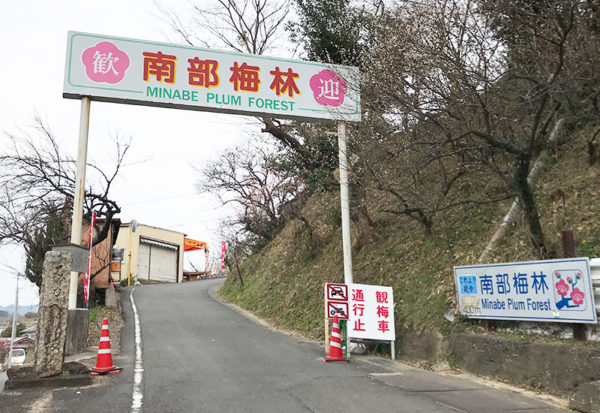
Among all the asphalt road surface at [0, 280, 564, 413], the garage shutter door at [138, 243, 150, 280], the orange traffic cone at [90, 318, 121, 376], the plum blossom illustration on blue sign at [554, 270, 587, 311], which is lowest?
the asphalt road surface at [0, 280, 564, 413]

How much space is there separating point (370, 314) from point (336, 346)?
3.33 ft

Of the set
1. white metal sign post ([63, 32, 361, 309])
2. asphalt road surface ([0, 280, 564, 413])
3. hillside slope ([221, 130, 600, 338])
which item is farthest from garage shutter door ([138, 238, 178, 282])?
white metal sign post ([63, 32, 361, 309])

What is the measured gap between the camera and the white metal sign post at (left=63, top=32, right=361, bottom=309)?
10.6 meters

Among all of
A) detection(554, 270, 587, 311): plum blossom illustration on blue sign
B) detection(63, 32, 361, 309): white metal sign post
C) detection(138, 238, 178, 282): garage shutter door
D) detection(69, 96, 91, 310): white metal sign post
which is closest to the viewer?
detection(554, 270, 587, 311): plum blossom illustration on blue sign

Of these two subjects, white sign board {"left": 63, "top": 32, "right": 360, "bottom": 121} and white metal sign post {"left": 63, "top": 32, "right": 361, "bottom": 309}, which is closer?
white metal sign post {"left": 63, "top": 32, "right": 361, "bottom": 309}

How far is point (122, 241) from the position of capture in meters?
33.4

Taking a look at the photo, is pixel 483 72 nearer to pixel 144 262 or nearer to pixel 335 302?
pixel 335 302

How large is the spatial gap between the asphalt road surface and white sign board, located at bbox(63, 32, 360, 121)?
5.84m

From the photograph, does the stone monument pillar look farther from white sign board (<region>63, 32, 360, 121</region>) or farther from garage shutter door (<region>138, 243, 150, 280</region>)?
garage shutter door (<region>138, 243, 150, 280</region>)

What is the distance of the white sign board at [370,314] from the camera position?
966 cm

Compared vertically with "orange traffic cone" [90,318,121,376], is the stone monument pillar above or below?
above

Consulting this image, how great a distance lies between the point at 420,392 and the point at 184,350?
233 inches

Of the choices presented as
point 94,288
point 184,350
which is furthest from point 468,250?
point 94,288

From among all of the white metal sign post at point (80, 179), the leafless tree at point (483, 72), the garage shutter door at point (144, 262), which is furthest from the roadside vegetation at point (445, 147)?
the garage shutter door at point (144, 262)
